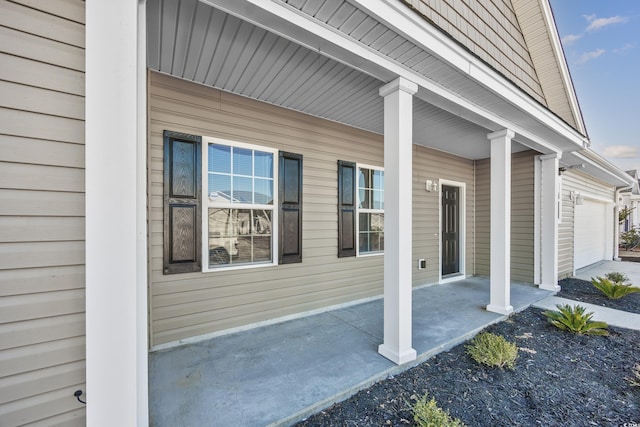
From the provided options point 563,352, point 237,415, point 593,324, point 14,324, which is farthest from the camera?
point 593,324

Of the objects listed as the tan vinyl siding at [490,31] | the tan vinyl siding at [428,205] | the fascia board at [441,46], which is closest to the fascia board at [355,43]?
the fascia board at [441,46]

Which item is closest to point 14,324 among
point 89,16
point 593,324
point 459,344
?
point 89,16

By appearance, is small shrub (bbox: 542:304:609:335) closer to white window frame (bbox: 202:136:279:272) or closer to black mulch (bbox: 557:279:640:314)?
black mulch (bbox: 557:279:640:314)

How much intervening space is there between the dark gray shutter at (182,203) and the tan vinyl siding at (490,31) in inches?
91.8

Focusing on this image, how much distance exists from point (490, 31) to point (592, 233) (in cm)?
792

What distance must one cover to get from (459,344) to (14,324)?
3.42 meters

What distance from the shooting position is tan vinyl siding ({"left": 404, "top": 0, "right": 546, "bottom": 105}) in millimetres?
2260

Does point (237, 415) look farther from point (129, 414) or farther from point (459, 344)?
point (459, 344)

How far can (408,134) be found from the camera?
231 centimetres

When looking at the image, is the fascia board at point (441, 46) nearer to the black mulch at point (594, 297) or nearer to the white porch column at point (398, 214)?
the white porch column at point (398, 214)

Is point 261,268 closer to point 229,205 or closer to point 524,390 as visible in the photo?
point 229,205

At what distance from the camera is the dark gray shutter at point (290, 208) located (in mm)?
3180

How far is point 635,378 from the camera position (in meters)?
2.16

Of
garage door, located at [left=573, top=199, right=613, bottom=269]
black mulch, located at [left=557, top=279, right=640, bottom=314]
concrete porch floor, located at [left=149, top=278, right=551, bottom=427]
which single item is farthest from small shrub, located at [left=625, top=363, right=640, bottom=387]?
garage door, located at [left=573, top=199, right=613, bottom=269]
